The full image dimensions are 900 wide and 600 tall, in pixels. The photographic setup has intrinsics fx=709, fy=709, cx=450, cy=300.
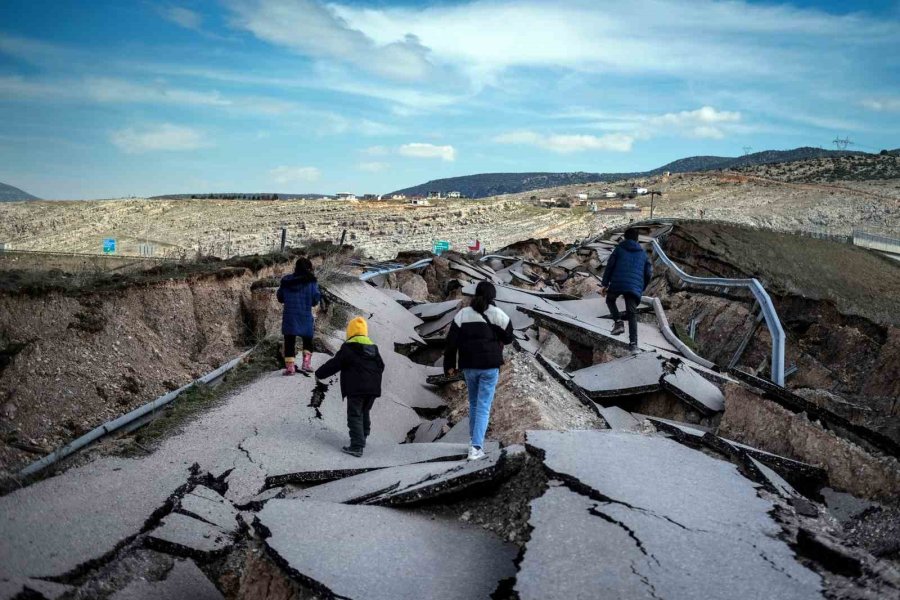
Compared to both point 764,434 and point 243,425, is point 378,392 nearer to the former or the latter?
point 243,425

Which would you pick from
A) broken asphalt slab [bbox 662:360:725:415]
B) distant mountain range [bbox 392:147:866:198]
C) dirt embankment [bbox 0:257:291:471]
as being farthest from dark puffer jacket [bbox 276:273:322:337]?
distant mountain range [bbox 392:147:866:198]

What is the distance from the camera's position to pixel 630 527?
387 cm

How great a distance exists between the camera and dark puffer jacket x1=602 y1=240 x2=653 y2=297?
9.60 metres

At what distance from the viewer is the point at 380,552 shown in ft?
13.0

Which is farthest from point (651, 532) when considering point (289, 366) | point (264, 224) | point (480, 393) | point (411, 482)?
point (264, 224)

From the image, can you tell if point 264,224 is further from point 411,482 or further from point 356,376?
point 411,482

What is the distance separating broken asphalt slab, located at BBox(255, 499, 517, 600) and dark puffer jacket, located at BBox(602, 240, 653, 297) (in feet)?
19.3

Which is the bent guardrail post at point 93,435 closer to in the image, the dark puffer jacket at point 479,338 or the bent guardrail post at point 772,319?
the dark puffer jacket at point 479,338

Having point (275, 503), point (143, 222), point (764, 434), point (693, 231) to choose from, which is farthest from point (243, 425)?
point (143, 222)

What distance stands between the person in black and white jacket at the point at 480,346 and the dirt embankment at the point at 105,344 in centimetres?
408

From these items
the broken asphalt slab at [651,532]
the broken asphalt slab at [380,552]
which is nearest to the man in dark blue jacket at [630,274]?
the broken asphalt slab at [651,532]

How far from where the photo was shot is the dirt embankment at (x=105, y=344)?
25.6 feet

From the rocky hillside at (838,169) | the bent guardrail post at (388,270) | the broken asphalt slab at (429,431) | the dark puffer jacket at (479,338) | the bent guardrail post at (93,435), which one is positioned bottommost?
the broken asphalt slab at (429,431)

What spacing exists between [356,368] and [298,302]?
7.83 ft
